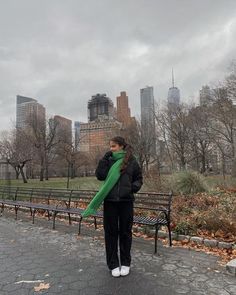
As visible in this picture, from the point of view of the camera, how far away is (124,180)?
168 inches

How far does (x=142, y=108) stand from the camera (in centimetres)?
3438

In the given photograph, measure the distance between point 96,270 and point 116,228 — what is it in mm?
767

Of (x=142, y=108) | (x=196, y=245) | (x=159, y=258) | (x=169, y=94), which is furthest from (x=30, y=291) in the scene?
(x=169, y=94)

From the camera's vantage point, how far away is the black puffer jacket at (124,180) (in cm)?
421

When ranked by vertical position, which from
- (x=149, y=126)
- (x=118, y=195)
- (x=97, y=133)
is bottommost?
(x=118, y=195)

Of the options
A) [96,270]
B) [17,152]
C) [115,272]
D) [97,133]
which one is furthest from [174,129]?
[115,272]

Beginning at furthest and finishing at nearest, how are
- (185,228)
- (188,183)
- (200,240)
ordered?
1. (188,183)
2. (185,228)
3. (200,240)

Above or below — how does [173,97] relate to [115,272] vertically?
above

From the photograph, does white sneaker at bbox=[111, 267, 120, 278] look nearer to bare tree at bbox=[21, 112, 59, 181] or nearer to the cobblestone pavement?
the cobblestone pavement

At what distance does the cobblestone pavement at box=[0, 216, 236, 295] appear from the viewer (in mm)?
3828

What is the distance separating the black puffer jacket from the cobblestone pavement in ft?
3.70

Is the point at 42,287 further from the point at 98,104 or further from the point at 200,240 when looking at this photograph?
the point at 98,104

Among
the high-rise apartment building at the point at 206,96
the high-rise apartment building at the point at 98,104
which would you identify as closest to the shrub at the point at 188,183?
the high-rise apartment building at the point at 206,96

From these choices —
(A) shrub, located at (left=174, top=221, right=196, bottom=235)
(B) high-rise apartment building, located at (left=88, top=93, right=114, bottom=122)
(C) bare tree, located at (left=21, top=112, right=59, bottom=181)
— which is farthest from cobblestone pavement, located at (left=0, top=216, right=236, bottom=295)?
(B) high-rise apartment building, located at (left=88, top=93, right=114, bottom=122)
